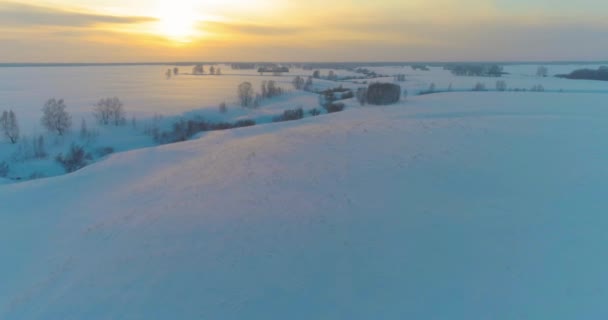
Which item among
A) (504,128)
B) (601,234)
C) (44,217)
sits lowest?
(44,217)

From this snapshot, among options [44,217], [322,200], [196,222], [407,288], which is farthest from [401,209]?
[44,217]

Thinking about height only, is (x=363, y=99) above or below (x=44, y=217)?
above

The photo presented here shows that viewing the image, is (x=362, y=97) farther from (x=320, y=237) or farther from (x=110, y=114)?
(x=320, y=237)

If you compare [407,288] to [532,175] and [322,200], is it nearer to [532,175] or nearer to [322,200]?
[322,200]

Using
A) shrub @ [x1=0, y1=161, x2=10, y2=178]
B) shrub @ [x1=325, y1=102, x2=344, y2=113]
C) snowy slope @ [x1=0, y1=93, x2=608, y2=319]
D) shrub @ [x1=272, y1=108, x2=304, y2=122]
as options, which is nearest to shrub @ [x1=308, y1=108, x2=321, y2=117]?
shrub @ [x1=325, y1=102, x2=344, y2=113]

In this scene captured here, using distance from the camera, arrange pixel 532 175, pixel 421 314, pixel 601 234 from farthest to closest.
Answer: pixel 532 175 → pixel 601 234 → pixel 421 314

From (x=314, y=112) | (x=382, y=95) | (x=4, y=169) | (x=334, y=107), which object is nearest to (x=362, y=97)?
(x=382, y=95)

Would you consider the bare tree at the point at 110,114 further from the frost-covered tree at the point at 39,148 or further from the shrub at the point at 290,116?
the shrub at the point at 290,116
